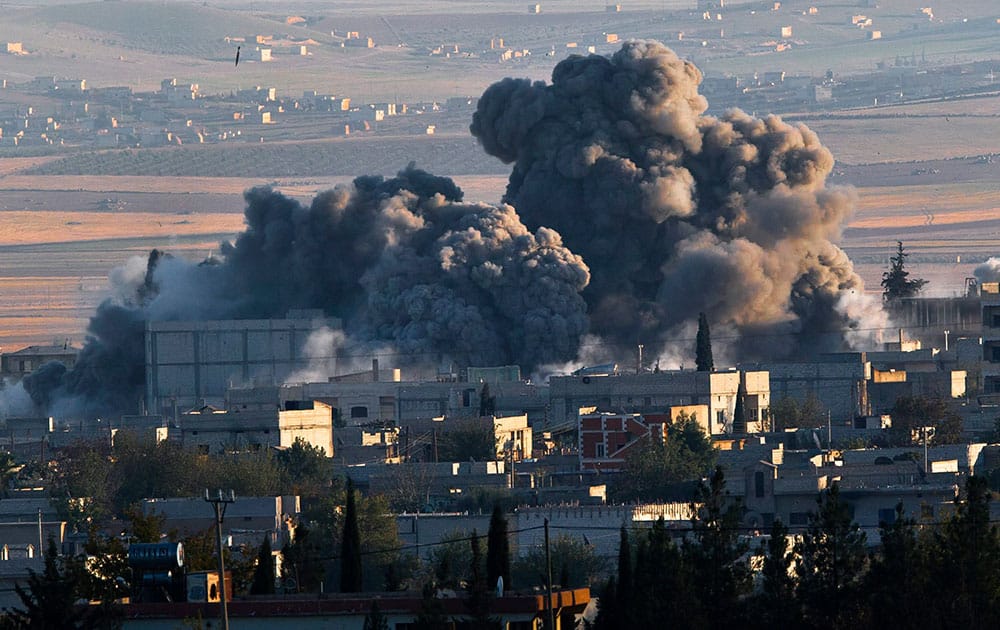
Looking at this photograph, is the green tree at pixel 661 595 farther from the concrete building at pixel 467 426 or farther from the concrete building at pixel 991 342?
the concrete building at pixel 991 342

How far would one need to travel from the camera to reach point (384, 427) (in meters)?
102

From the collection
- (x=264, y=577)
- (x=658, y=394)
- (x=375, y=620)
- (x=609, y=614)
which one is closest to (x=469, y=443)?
(x=658, y=394)

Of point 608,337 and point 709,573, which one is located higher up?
point 608,337

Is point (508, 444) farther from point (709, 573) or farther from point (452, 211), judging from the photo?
point (709, 573)

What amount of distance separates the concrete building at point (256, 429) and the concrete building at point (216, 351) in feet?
70.1

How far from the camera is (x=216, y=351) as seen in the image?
403ft

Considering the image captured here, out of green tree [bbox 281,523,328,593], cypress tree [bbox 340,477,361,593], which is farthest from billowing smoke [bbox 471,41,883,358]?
cypress tree [bbox 340,477,361,593]

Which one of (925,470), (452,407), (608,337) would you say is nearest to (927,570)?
(925,470)

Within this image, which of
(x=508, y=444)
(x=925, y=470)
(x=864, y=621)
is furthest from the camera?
(x=508, y=444)

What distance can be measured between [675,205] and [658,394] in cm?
1679

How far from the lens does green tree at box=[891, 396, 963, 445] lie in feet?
304

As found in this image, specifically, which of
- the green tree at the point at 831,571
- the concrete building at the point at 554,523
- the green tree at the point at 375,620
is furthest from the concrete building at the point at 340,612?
the concrete building at the point at 554,523

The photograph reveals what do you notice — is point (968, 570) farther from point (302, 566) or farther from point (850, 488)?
point (850, 488)

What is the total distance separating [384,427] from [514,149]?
85.5ft
